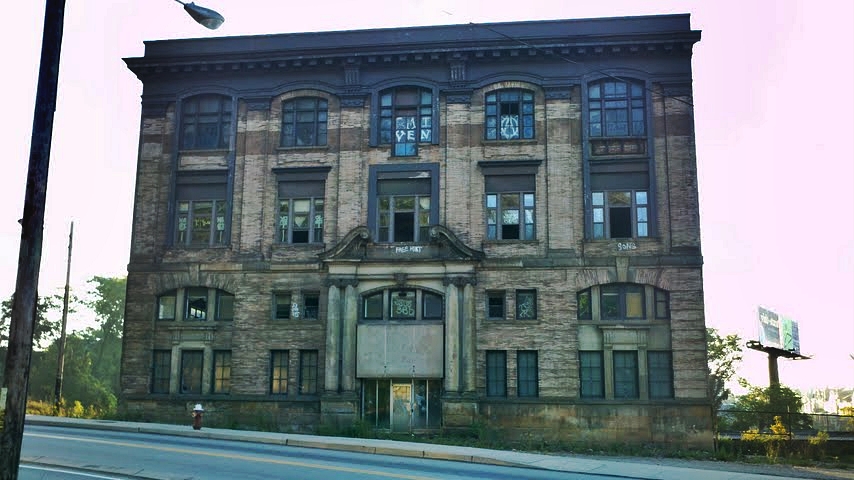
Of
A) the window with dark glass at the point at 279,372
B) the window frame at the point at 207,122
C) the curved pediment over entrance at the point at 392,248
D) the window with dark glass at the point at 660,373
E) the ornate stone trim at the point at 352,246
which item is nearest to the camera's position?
the window with dark glass at the point at 660,373

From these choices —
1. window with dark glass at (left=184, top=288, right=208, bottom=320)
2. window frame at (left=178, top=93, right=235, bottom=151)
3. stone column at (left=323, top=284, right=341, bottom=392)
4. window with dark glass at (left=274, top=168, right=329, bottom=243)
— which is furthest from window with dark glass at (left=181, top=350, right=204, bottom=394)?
window frame at (left=178, top=93, right=235, bottom=151)

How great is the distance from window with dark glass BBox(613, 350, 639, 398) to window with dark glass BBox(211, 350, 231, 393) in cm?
1571

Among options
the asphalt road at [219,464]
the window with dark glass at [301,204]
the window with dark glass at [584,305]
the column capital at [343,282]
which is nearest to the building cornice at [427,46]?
the window with dark glass at [301,204]

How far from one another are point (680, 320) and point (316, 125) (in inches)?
670

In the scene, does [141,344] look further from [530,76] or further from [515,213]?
[530,76]

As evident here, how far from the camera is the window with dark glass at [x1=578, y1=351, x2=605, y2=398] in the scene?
31750mm

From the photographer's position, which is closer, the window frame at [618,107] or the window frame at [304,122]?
the window frame at [618,107]

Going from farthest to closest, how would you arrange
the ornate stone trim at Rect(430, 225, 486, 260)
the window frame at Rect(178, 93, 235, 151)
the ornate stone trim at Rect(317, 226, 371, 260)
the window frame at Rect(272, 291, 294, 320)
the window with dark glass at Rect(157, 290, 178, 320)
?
the window frame at Rect(178, 93, 235, 151) < the window with dark glass at Rect(157, 290, 178, 320) < the window frame at Rect(272, 291, 294, 320) < the ornate stone trim at Rect(317, 226, 371, 260) < the ornate stone trim at Rect(430, 225, 486, 260)

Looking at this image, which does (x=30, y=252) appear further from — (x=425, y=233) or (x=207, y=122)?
(x=207, y=122)

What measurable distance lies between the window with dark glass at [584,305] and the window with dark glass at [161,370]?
17.2 metres

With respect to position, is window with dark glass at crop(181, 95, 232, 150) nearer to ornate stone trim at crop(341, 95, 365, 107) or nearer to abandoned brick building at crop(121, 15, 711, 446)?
abandoned brick building at crop(121, 15, 711, 446)

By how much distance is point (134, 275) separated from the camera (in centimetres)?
3531

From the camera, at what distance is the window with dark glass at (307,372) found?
3322cm

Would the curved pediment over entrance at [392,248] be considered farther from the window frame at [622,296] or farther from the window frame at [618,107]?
the window frame at [618,107]
